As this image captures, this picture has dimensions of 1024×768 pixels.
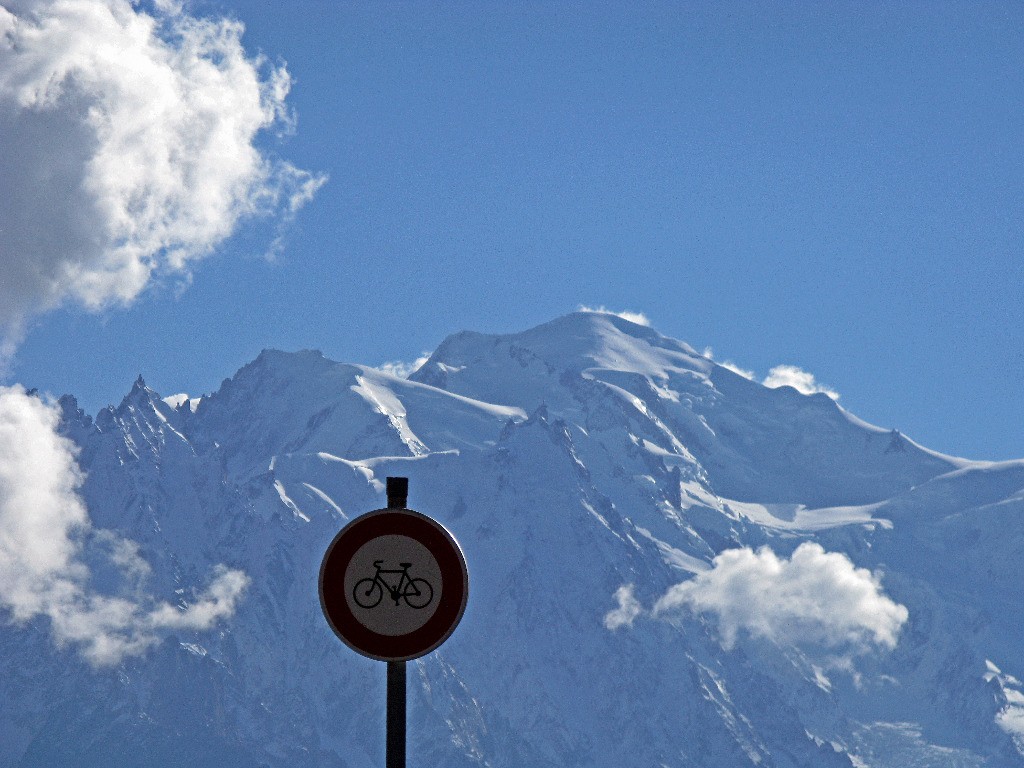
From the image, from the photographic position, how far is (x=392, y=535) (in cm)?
1251

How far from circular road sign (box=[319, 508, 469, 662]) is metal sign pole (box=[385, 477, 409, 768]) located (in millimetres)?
223

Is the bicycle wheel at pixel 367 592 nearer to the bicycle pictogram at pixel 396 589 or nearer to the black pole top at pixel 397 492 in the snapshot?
the bicycle pictogram at pixel 396 589

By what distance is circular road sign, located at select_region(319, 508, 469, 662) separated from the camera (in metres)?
12.4

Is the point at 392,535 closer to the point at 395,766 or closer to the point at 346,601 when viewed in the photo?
the point at 346,601

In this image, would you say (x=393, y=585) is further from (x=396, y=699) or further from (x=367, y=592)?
(x=396, y=699)

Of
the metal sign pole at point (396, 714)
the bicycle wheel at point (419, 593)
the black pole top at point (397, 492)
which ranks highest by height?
the black pole top at point (397, 492)

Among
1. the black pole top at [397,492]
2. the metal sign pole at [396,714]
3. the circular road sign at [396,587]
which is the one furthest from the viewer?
the black pole top at [397,492]

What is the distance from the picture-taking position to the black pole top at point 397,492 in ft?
41.8

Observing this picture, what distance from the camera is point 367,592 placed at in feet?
40.9

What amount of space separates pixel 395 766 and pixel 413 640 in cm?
86

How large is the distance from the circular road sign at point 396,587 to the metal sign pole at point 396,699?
Answer: 0.73 ft

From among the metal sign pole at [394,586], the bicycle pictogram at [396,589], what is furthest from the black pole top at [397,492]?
the bicycle pictogram at [396,589]

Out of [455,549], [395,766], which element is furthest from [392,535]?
[395,766]

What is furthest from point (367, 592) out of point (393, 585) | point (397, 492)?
point (397, 492)
